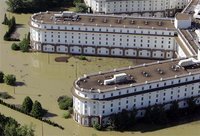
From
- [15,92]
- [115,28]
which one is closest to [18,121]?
[15,92]

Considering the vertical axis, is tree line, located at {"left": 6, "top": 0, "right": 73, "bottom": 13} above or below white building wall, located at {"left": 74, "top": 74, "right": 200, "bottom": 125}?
above

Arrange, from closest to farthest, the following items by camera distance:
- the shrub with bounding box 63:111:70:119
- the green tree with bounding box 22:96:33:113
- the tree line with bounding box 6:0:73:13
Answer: the shrub with bounding box 63:111:70:119 → the green tree with bounding box 22:96:33:113 → the tree line with bounding box 6:0:73:13

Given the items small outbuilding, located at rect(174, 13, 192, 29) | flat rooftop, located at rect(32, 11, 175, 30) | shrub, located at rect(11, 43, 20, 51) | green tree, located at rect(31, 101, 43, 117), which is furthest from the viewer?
shrub, located at rect(11, 43, 20, 51)

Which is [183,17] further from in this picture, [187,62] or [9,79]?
[9,79]

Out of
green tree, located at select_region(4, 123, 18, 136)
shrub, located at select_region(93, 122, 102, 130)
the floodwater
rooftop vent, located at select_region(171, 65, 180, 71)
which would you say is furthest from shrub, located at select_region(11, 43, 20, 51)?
green tree, located at select_region(4, 123, 18, 136)

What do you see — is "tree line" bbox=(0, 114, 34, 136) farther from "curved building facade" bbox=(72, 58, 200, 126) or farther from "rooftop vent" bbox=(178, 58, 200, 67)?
"rooftop vent" bbox=(178, 58, 200, 67)

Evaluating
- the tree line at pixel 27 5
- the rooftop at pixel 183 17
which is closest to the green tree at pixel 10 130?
the rooftop at pixel 183 17

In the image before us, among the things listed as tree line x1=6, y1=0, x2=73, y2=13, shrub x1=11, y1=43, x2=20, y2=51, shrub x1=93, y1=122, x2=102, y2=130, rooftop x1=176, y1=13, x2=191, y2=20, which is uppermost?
rooftop x1=176, y1=13, x2=191, y2=20
